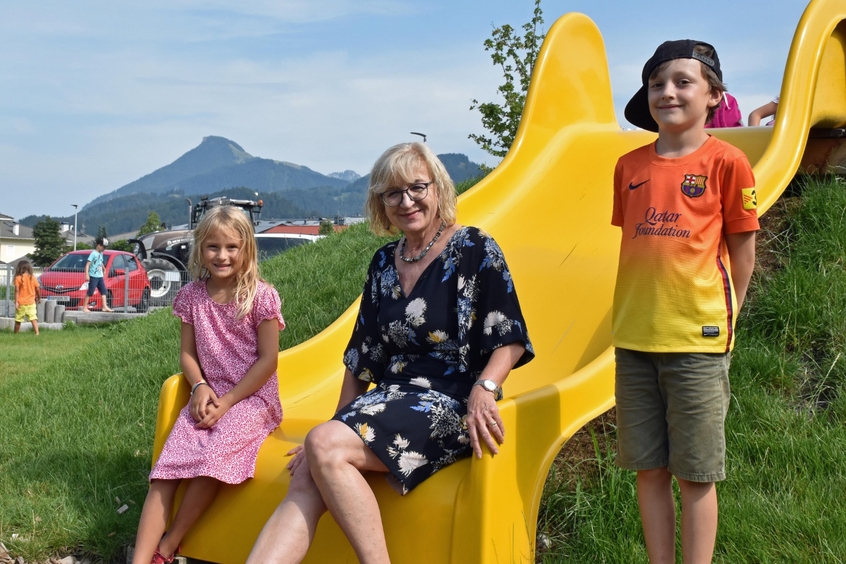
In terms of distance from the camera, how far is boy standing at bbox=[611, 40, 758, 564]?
7.25ft

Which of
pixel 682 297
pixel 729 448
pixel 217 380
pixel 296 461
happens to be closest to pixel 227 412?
pixel 217 380

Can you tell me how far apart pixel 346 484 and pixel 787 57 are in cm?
319

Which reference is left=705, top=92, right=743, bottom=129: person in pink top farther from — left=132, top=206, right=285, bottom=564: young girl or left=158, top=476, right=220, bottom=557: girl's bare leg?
left=158, top=476, right=220, bottom=557: girl's bare leg

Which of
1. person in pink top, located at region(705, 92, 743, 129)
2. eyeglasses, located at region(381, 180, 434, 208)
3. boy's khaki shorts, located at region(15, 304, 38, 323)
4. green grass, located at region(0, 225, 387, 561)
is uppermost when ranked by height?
person in pink top, located at region(705, 92, 743, 129)

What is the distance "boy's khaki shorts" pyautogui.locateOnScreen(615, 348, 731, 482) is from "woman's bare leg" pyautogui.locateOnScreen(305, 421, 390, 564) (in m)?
0.71

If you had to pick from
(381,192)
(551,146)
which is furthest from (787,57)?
(381,192)

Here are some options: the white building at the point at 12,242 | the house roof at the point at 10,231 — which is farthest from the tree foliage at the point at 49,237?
the house roof at the point at 10,231

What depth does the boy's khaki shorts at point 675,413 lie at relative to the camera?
7.20 feet

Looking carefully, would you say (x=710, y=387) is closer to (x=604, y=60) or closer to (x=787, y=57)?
(x=787, y=57)

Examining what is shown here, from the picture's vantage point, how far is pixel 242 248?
3.10 meters

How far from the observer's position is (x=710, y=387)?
2.20m

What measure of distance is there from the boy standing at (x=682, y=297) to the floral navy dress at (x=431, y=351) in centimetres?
37

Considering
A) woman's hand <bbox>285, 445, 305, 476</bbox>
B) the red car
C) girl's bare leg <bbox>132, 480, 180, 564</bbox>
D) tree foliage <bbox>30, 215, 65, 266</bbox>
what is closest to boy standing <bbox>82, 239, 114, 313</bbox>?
the red car

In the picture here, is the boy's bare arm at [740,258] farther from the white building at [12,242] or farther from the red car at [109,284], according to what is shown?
the white building at [12,242]
